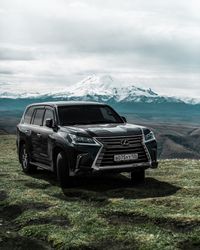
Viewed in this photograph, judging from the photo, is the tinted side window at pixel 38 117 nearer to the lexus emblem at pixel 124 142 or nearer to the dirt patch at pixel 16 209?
the lexus emblem at pixel 124 142

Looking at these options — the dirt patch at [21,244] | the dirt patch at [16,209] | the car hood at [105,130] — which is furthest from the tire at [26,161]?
the dirt patch at [21,244]

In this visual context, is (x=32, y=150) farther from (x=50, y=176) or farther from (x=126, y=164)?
(x=126, y=164)

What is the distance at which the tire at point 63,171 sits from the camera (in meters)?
16.1

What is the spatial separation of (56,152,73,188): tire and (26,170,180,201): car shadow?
0.25 metres

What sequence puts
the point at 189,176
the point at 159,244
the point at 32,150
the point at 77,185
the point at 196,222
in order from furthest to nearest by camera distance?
1. the point at 32,150
2. the point at 189,176
3. the point at 77,185
4. the point at 196,222
5. the point at 159,244

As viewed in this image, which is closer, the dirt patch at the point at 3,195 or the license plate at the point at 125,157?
the dirt patch at the point at 3,195

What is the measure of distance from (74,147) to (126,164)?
1.87 metres

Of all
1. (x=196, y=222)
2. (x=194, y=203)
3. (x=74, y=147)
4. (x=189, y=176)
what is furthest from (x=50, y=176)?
(x=196, y=222)

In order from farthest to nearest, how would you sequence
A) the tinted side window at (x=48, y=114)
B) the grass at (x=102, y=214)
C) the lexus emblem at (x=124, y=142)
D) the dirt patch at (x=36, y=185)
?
1. the tinted side window at (x=48, y=114)
2. the dirt patch at (x=36, y=185)
3. the lexus emblem at (x=124, y=142)
4. the grass at (x=102, y=214)

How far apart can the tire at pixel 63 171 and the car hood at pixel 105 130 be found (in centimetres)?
102

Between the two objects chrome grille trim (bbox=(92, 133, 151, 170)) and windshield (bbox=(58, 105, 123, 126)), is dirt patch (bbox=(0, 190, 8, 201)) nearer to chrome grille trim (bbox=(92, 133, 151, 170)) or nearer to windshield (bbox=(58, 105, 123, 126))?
chrome grille trim (bbox=(92, 133, 151, 170))

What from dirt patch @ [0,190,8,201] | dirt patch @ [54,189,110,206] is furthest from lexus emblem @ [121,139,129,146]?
dirt patch @ [0,190,8,201]

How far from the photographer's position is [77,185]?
16891 mm

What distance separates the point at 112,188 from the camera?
646 inches
